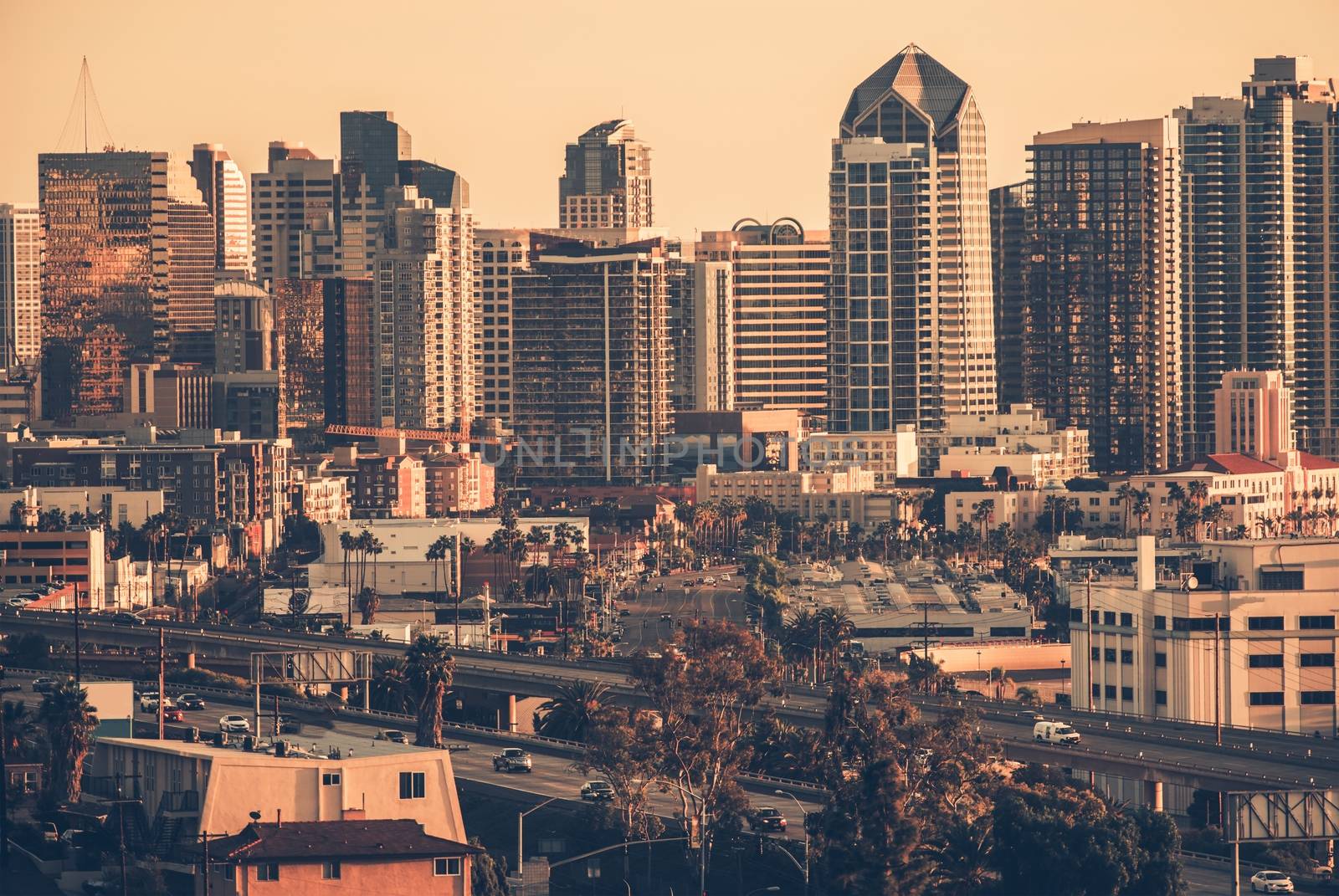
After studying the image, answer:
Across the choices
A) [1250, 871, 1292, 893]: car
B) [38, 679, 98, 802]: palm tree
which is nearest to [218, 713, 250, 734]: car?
[38, 679, 98, 802]: palm tree

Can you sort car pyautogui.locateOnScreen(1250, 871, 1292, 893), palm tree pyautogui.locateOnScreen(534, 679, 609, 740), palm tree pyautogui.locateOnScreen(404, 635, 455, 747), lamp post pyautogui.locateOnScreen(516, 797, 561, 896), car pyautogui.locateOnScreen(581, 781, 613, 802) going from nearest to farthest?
car pyautogui.locateOnScreen(1250, 871, 1292, 893) < lamp post pyautogui.locateOnScreen(516, 797, 561, 896) < car pyautogui.locateOnScreen(581, 781, 613, 802) < palm tree pyautogui.locateOnScreen(404, 635, 455, 747) < palm tree pyautogui.locateOnScreen(534, 679, 609, 740)

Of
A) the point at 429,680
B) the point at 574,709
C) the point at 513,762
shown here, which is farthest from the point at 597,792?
the point at 574,709

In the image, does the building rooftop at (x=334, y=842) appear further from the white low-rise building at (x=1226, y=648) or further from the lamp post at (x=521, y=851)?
the white low-rise building at (x=1226, y=648)

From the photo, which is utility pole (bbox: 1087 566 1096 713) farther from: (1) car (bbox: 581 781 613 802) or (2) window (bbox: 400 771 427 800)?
(2) window (bbox: 400 771 427 800)

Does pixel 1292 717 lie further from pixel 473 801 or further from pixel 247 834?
pixel 247 834

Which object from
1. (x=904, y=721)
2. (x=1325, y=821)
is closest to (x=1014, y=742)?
(x=904, y=721)

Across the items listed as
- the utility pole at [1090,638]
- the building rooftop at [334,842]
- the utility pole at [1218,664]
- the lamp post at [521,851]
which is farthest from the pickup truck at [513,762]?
the utility pole at [1090,638]
